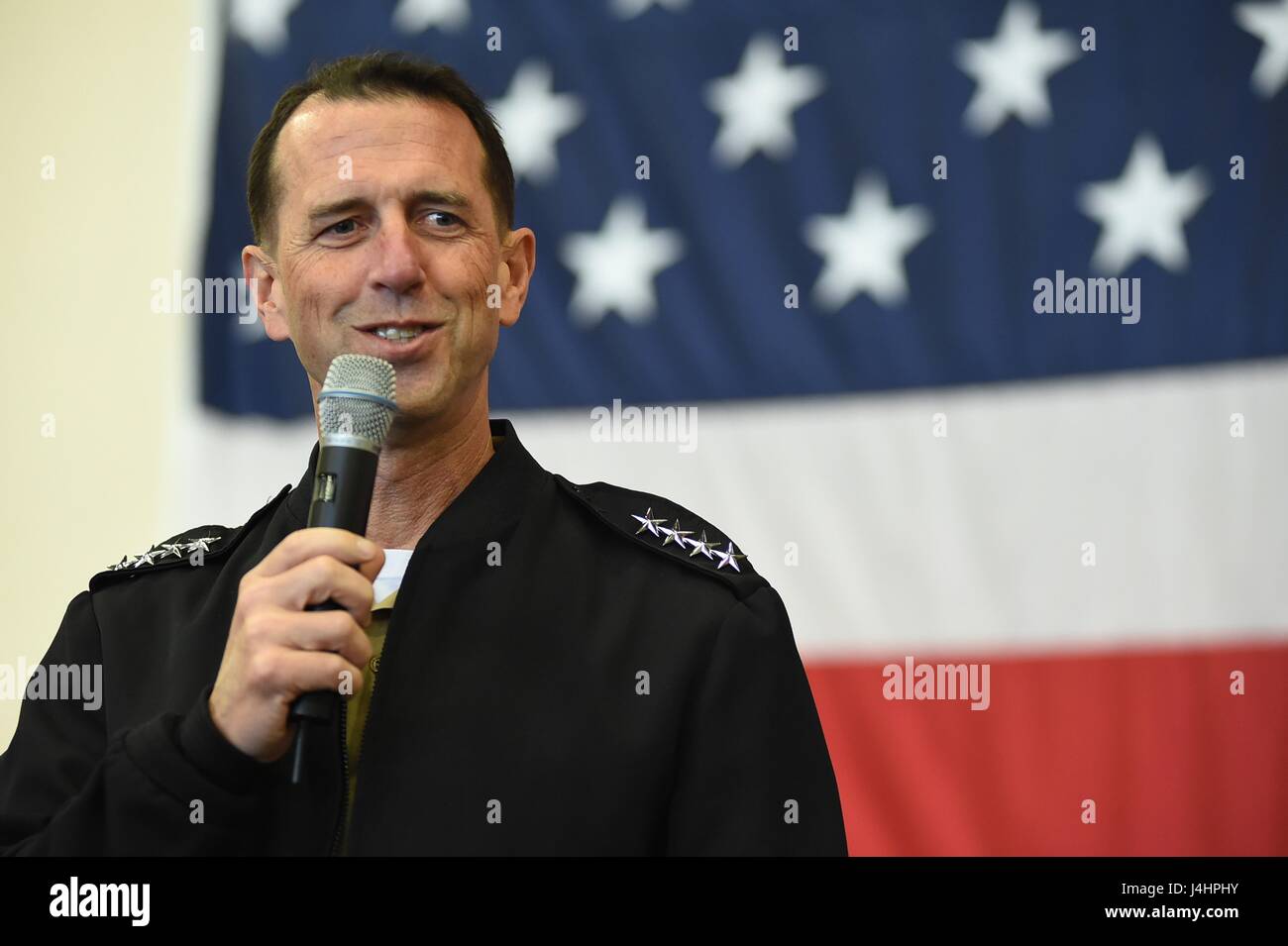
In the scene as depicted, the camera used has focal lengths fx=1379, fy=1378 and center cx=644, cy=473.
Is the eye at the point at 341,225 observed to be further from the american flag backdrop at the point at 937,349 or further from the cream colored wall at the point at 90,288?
the cream colored wall at the point at 90,288

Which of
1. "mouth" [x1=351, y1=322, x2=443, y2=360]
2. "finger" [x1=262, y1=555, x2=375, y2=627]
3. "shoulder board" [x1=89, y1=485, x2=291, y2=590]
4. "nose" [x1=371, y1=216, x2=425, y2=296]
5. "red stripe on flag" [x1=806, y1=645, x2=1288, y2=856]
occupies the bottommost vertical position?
"red stripe on flag" [x1=806, y1=645, x2=1288, y2=856]

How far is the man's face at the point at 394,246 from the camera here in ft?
3.67

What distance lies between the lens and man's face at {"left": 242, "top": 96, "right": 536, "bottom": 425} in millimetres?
1118

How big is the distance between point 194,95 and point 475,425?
1357 millimetres

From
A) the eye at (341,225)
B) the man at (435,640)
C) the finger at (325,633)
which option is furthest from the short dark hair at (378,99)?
the finger at (325,633)

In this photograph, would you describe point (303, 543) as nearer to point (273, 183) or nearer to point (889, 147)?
point (273, 183)

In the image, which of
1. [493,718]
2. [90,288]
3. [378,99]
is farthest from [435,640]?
[90,288]

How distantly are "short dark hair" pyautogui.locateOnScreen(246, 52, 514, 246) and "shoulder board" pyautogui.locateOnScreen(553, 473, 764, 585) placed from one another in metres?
0.28

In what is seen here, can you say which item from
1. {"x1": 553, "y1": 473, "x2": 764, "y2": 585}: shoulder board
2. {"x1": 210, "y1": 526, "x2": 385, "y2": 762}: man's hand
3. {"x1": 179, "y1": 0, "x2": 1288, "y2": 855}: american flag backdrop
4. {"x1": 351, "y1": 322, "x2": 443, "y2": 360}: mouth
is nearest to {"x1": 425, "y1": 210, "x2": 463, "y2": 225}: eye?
{"x1": 351, "y1": 322, "x2": 443, "y2": 360}: mouth

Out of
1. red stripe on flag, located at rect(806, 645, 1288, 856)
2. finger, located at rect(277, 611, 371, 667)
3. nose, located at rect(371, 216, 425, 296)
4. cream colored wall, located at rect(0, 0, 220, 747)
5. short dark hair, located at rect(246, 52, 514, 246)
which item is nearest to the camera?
finger, located at rect(277, 611, 371, 667)

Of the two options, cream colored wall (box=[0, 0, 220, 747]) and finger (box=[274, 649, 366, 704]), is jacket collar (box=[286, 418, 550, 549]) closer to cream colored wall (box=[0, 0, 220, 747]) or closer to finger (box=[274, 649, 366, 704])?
finger (box=[274, 649, 366, 704])

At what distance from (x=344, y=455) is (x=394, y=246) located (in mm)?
260

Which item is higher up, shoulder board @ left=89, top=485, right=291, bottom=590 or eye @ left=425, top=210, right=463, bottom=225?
eye @ left=425, top=210, right=463, bottom=225

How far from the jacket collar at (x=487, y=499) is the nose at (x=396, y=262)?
15 centimetres
